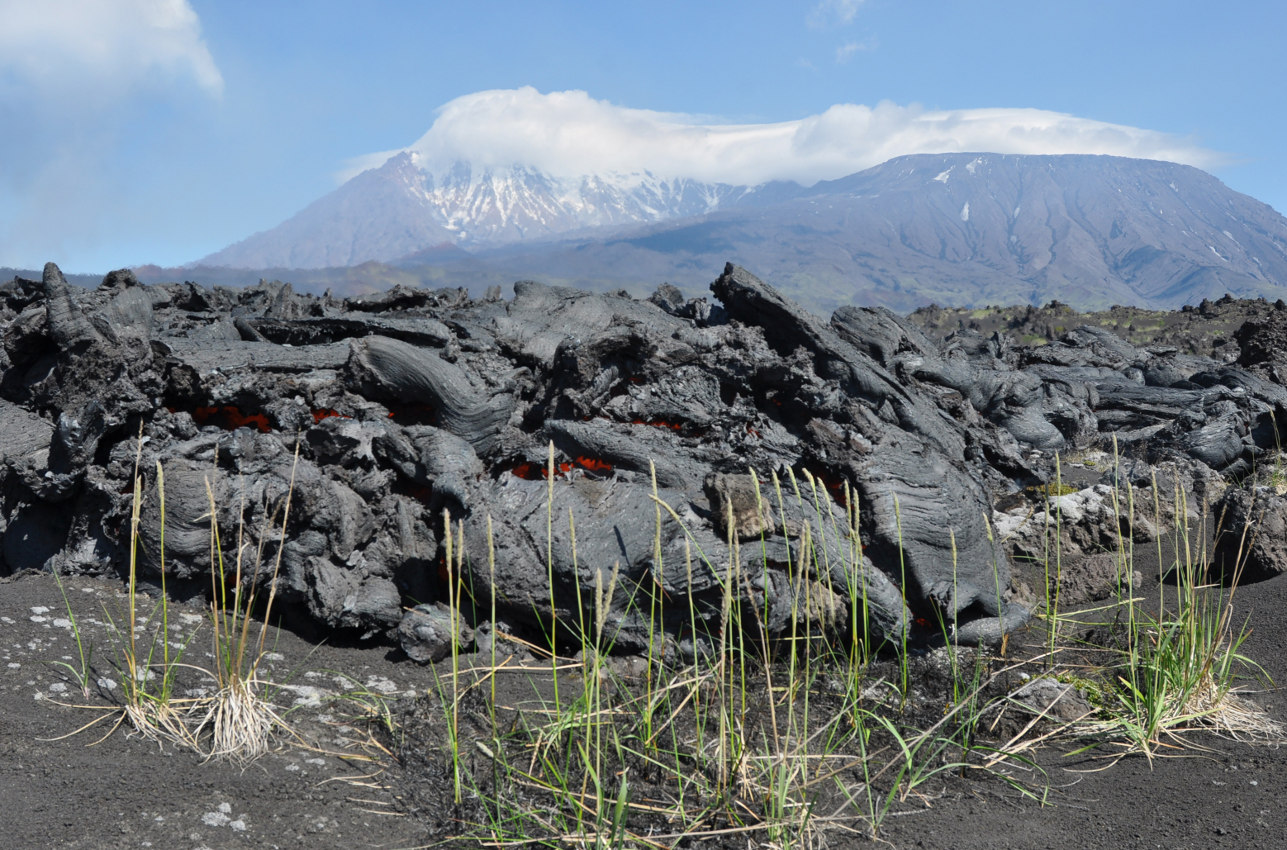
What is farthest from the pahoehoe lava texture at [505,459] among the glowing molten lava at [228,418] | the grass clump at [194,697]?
the grass clump at [194,697]

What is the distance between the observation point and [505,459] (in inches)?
241

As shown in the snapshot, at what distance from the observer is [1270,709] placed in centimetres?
443

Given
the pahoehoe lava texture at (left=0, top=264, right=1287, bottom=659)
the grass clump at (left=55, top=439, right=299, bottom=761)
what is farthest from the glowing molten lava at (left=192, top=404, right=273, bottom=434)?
the grass clump at (left=55, top=439, right=299, bottom=761)

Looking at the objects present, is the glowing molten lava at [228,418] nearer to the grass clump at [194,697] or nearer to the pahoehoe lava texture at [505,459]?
the pahoehoe lava texture at [505,459]

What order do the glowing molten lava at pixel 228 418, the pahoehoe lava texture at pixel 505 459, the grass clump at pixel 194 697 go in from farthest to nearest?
1. the glowing molten lava at pixel 228 418
2. the pahoehoe lava texture at pixel 505 459
3. the grass clump at pixel 194 697

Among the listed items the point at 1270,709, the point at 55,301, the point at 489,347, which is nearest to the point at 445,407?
the point at 489,347

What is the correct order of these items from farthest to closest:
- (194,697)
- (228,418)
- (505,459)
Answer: (228,418)
(505,459)
(194,697)

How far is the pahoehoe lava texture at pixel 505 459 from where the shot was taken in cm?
521

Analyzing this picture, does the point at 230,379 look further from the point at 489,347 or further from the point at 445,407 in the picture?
the point at 489,347

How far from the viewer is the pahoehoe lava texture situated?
17.1ft

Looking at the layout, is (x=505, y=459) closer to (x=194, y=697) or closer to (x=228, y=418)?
(x=228, y=418)

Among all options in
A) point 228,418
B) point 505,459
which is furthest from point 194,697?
point 228,418

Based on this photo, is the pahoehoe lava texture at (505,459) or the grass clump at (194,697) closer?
the grass clump at (194,697)

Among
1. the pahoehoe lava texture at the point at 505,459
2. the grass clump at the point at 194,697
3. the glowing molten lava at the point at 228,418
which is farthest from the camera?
the glowing molten lava at the point at 228,418
